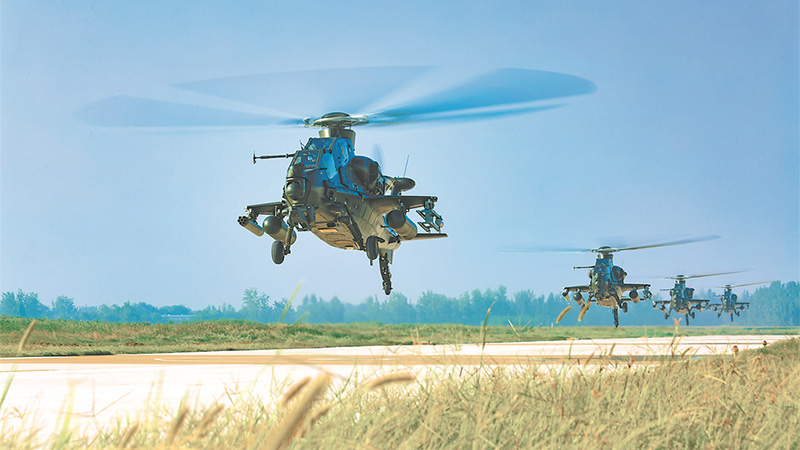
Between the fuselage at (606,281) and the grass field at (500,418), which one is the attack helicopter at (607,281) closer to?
the fuselage at (606,281)

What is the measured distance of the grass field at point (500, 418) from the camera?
4410mm

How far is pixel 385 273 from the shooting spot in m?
33.3

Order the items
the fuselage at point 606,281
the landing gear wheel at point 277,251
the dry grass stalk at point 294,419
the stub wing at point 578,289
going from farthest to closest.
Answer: the stub wing at point 578,289 → the fuselage at point 606,281 → the landing gear wheel at point 277,251 → the dry grass stalk at point 294,419

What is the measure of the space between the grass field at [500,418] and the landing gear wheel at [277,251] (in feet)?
70.2

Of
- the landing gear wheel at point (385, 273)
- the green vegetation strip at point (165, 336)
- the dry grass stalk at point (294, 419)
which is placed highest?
the landing gear wheel at point (385, 273)

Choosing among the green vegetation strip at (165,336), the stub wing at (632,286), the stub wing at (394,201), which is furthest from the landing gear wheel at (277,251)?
the stub wing at (632,286)

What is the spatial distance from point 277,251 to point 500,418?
23810 mm

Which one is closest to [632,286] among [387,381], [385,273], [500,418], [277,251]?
[385,273]

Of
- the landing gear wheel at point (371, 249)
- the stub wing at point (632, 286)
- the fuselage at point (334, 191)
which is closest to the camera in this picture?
the fuselage at point (334, 191)

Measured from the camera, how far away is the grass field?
4410 millimetres

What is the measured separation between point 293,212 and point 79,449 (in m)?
22.3

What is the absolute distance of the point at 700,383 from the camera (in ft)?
25.1

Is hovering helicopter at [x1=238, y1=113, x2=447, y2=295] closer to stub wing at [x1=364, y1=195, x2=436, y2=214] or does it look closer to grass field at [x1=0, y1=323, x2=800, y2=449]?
stub wing at [x1=364, y1=195, x2=436, y2=214]

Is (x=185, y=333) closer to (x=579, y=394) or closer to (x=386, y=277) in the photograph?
(x=386, y=277)
